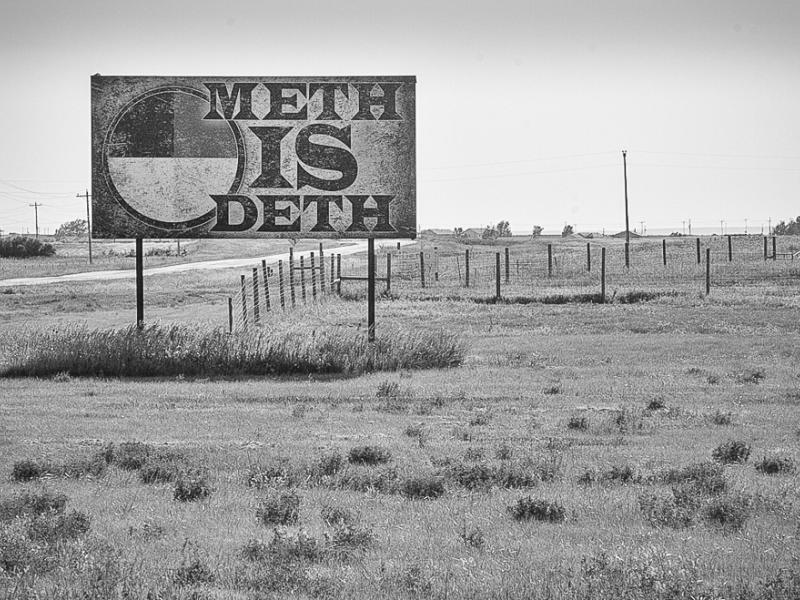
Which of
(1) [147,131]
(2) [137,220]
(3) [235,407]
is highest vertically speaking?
(1) [147,131]

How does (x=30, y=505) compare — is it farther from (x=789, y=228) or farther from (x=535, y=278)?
(x=789, y=228)

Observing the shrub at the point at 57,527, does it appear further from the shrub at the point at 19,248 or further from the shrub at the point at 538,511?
the shrub at the point at 19,248

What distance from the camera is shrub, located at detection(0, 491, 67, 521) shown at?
8539 mm

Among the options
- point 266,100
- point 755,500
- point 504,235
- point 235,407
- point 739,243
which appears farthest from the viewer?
point 504,235

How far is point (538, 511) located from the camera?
8.55m

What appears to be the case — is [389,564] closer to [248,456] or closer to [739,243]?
[248,456]

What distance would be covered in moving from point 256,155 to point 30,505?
50.7ft

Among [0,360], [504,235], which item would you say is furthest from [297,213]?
[504,235]

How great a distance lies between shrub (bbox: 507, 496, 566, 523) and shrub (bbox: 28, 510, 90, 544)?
328 cm

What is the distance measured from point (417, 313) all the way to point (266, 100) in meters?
13.4

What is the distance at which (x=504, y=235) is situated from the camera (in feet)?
551

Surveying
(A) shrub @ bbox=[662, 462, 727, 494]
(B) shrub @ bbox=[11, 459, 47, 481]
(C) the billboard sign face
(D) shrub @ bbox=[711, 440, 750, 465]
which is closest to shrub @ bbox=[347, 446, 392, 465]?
(A) shrub @ bbox=[662, 462, 727, 494]

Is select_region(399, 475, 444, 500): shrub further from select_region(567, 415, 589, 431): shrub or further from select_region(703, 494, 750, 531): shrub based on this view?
select_region(567, 415, 589, 431): shrub

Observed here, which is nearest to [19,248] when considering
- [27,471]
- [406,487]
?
[27,471]
